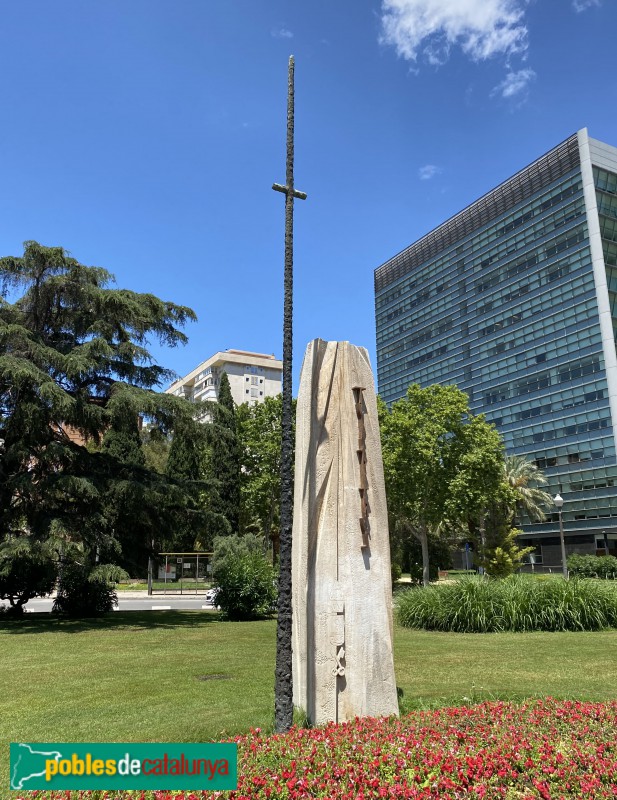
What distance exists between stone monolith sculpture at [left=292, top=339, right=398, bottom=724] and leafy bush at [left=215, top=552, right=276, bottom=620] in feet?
40.6

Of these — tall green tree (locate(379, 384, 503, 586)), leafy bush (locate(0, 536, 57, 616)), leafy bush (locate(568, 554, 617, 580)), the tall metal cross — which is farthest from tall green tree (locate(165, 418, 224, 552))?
leafy bush (locate(568, 554, 617, 580))

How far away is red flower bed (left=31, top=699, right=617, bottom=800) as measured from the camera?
416cm

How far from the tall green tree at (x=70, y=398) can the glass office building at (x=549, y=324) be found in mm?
42944

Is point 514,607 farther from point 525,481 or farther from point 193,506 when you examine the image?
point 525,481

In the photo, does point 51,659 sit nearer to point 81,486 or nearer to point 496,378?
point 81,486

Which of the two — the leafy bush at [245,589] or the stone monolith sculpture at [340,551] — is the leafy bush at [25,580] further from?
the stone monolith sculpture at [340,551]

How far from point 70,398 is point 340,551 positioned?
12.9 metres

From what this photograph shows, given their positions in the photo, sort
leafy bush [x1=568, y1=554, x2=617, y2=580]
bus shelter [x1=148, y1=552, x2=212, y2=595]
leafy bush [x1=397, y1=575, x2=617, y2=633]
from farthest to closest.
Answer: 1. bus shelter [x1=148, y1=552, x2=212, y2=595]
2. leafy bush [x1=568, y1=554, x2=617, y2=580]
3. leafy bush [x1=397, y1=575, x2=617, y2=633]

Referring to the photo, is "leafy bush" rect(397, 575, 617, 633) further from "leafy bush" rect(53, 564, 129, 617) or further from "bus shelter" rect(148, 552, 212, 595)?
"bus shelter" rect(148, 552, 212, 595)

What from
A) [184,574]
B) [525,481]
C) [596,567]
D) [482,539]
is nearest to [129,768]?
[596,567]

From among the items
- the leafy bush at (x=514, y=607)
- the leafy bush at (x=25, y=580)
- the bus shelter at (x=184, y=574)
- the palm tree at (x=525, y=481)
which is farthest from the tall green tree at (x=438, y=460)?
the leafy bush at (x=25, y=580)

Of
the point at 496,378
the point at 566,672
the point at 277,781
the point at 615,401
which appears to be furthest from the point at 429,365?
the point at 277,781

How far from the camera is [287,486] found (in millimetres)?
6973

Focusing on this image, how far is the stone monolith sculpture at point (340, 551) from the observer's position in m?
6.98
